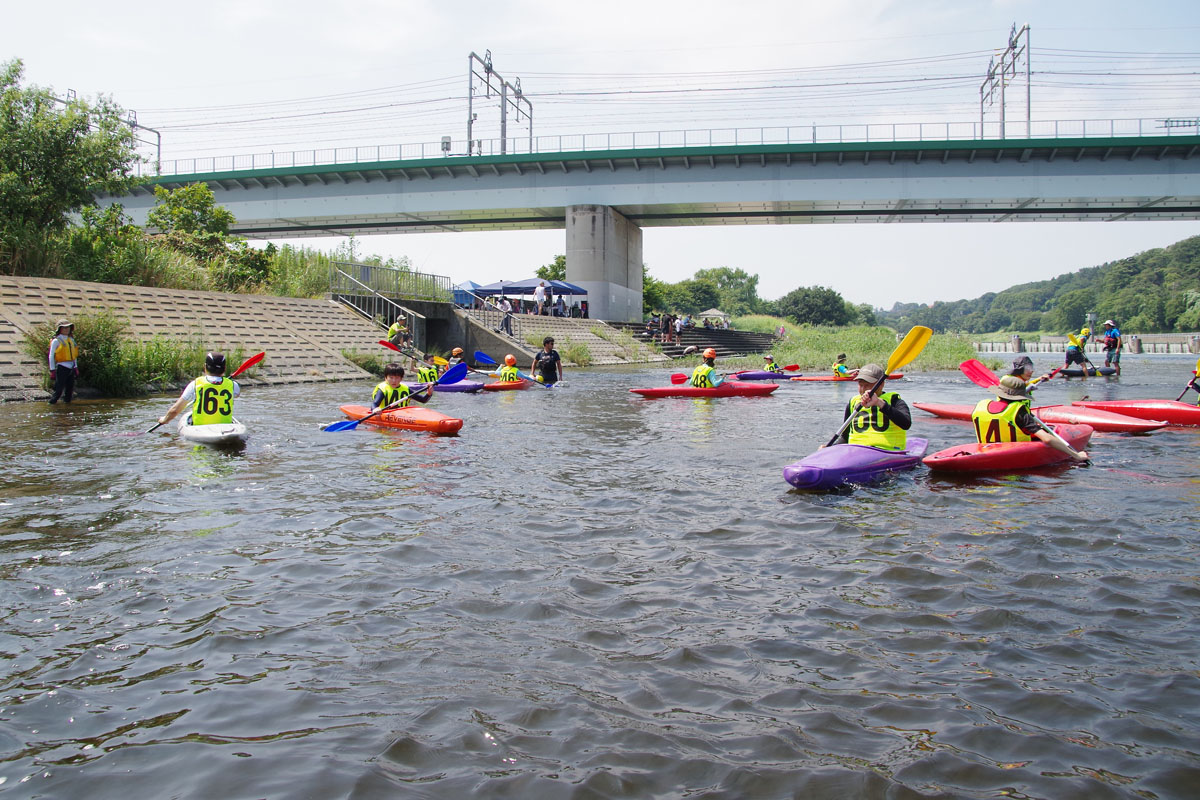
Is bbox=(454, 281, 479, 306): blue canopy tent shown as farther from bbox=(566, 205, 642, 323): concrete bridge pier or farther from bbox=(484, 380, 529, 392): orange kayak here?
bbox=(484, 380, 529, 392): orange kayak

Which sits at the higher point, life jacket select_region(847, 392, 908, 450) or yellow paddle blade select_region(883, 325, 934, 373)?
yellow paddle blade select_region(883, 325, 934, 373)

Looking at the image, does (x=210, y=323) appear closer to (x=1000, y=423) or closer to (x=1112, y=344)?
(x=1000, y=423)

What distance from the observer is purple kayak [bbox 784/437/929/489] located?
6.88 meters

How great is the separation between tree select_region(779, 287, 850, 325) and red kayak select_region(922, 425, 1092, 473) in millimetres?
100982

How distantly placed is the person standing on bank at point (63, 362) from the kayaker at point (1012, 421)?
43.9ft

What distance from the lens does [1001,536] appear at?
557 cm

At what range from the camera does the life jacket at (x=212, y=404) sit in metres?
9.18

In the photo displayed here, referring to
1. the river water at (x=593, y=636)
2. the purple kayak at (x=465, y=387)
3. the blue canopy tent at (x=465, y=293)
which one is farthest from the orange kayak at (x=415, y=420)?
the blue canopy tent at (x=465, y=293)

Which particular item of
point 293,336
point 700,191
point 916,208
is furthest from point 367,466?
point 916,208

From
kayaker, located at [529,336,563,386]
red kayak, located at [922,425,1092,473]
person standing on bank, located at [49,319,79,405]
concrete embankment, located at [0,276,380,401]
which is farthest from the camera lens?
kayaker, located at [529,336,563,386]

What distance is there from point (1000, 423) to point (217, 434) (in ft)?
27.8

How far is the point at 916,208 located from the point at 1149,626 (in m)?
39.9

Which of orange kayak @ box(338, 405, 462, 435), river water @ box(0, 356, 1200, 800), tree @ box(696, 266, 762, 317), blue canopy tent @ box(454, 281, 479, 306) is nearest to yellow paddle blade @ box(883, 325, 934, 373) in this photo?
river water @ box(0, 356, 1200, 800)

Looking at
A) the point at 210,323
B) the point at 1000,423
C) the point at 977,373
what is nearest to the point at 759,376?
the point at 977,373
